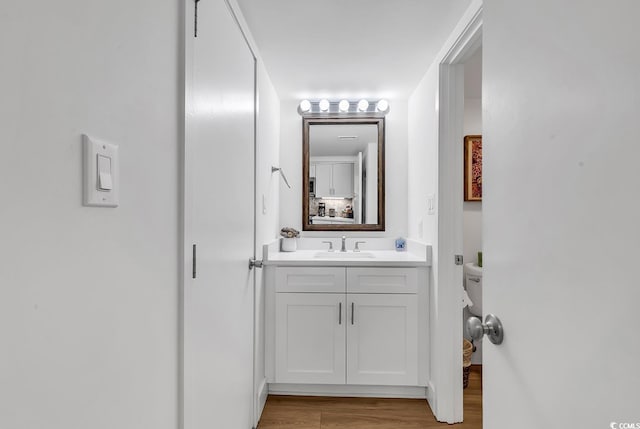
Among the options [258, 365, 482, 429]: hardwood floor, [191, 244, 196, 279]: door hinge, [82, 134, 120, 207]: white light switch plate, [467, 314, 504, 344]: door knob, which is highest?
[82, 134, 120, 207]: white light switch plate

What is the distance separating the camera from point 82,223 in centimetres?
59

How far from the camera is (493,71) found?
844mm

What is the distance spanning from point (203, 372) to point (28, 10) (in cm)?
103

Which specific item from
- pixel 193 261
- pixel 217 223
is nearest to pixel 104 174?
pixel 193 261

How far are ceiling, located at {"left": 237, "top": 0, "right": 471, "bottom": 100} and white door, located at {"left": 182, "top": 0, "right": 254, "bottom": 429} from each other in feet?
0.75

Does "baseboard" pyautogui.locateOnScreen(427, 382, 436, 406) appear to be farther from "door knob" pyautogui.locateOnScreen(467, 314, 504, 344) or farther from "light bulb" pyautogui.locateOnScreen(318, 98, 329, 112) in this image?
"light bulb" pyautogui.locateOnScreen(318, 98, 329, 112)

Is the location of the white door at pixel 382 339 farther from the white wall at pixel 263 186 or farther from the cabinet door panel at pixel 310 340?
the white wall at pixel 263 186

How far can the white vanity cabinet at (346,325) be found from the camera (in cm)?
218

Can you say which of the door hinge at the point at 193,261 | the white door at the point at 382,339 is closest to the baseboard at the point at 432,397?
the white door at the point at 382,339

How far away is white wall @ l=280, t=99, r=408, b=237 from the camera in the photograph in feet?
9.36

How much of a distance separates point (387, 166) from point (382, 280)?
1.06 meters

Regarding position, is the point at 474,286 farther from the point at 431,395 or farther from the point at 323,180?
the point at 323,180

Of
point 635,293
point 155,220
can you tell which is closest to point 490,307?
point 635,293

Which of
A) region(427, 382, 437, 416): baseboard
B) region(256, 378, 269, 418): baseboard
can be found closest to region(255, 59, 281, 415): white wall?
region(256, 378, 269, 418): baseboard
